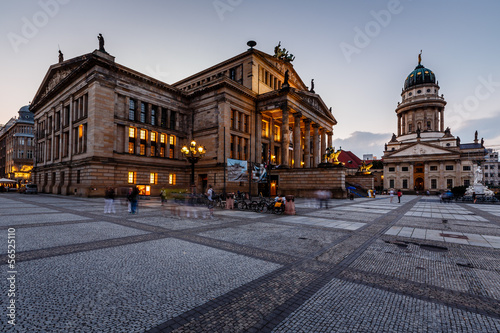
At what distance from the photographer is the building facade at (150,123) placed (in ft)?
96.5

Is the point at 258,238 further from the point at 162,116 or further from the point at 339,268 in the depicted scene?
the point at 162,116

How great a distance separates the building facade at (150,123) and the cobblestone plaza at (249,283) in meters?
20.9

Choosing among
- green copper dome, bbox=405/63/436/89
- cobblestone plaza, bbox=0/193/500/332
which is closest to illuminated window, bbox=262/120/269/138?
cobblestone plaza, bbox=0/193/500/332

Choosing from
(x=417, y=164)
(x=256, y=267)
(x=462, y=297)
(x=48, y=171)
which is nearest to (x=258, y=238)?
(x=256, y=267)

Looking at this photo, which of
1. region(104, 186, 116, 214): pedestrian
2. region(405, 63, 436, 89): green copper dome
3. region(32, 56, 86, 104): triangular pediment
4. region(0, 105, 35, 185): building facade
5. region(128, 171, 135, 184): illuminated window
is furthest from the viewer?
region(405, 63, 436, 89): green copper dome

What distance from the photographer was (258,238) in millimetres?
8594

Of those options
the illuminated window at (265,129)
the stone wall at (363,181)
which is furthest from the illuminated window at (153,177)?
the stone wall at (363,181)

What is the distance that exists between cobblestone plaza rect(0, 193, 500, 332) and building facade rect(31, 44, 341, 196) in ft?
68.5

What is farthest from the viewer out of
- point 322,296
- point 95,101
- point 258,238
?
point 95,101

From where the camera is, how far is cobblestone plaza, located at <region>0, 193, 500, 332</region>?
134 inches

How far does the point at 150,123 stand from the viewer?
34469mm

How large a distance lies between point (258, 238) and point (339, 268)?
342cm

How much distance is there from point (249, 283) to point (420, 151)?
91.0 meters

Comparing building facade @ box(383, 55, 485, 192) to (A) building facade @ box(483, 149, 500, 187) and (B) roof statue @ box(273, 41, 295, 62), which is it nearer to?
(A) building facade @ box(483, 149, 500, 187)
